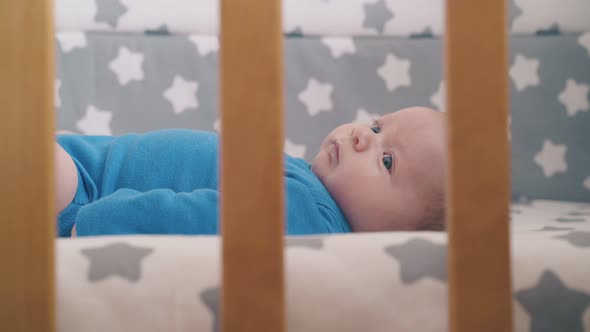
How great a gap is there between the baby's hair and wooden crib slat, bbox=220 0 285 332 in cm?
55

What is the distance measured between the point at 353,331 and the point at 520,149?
0.94 meters

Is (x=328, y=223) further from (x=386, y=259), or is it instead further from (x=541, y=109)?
(x=541, y=109)

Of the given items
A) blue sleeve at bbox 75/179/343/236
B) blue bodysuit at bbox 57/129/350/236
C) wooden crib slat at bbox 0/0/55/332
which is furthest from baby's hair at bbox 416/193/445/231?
wooden crib slat at bbox 0/0/55/332

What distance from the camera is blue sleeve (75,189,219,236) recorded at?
796mm

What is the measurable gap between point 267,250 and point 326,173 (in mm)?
586

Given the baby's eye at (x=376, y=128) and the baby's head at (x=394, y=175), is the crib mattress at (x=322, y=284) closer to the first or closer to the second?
the baby's head at (x=394, y=175)

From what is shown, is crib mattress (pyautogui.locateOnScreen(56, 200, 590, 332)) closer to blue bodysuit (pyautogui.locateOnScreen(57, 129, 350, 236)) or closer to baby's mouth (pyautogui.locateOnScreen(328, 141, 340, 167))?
blue bodysuit (pyautogui.locateOnScreen(57, 129, 350, 236))

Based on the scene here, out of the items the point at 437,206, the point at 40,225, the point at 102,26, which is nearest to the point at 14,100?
the point at 40,225

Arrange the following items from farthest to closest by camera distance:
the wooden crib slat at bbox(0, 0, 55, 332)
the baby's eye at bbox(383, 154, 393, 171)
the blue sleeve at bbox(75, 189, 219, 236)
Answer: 1. the baby's eye at bbox(383, 154, 393, 171)
2. the blue sleeve at bbox(75, 189, 219, 236)
3. the wooden crib slat at bbox(0, 0, 55, 332)

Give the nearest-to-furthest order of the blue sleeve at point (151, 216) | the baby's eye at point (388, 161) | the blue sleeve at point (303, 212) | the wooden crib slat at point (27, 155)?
1. the wooden crib slat at point (27, 155)
2. the blue sleeve at point (151, 216)
3. the blue sleeve at point (303, 212)
4. the baby's eye at point (388, 161)

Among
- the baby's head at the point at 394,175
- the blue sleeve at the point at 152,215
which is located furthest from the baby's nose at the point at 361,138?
the blue sleeve at the point at 152,215

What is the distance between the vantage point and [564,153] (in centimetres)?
132

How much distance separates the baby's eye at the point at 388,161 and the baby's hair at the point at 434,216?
0.10m

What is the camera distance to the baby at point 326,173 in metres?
0.95
